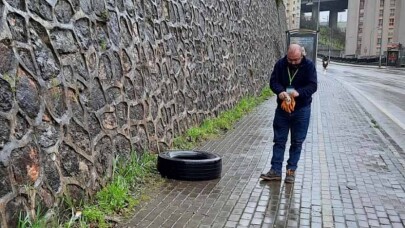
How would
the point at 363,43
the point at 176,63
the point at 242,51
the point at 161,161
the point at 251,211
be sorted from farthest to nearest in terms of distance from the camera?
1. the point at 363,43
2. the point at 242,51
3. the point at 176,63
4. the point at 161,161
5. the point at 251,211

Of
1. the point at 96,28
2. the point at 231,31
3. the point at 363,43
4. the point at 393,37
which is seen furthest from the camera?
the point at 363,43

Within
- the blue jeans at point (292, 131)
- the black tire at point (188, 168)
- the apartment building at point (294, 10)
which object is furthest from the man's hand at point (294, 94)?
the apartment building at point (294, 10)

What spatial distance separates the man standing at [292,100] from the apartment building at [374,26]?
79.2 metres

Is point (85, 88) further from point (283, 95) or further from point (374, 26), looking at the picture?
point (374, 26)

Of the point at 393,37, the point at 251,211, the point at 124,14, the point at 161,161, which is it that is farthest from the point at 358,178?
the point at 393,37

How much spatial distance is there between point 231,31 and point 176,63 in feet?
19.4

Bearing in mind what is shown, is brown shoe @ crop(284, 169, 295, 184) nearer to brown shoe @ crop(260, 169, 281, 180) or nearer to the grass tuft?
brown shoe @ crop(260, 169, 281, 180)

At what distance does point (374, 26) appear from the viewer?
94312 mm

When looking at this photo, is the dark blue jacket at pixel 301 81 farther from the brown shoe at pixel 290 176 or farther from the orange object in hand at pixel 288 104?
the brown shoe at pixel 290 176

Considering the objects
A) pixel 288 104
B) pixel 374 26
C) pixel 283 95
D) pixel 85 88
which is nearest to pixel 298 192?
pixel 288 104

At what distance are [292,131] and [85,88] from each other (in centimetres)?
310

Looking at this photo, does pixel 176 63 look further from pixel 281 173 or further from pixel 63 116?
pixel 63 116

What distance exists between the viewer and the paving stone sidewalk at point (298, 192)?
17.1ft

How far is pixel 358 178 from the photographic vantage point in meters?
7.10
